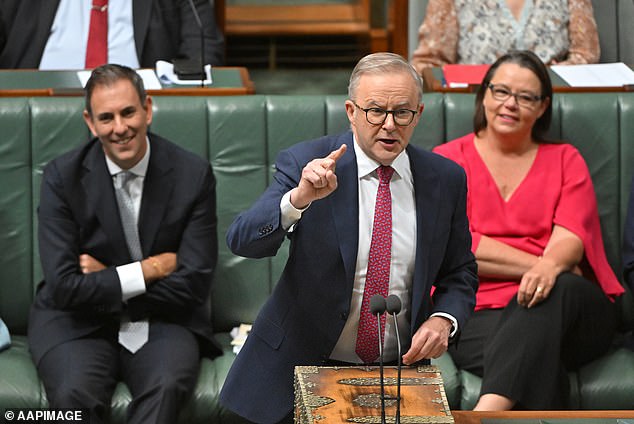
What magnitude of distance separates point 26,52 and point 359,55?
8.43 ft

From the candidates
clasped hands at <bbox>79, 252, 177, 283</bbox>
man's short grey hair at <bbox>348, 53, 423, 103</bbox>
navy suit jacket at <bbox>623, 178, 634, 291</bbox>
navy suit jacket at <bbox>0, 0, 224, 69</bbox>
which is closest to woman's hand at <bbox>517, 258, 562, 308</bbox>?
navy suit jacket at <bbox>623, 178, 634, 291</bbox>

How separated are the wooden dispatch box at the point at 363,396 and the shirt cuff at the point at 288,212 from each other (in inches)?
10.6

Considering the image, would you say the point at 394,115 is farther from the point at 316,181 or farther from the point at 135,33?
the point at 135,33

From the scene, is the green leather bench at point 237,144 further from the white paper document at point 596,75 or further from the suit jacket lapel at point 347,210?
the suit jacket lapel at point 347,210

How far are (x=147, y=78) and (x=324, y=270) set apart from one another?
1724 millimetres

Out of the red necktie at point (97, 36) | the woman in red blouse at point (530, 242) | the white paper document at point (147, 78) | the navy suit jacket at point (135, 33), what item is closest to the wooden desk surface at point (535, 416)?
the woman in red blouse at point (530, 242)

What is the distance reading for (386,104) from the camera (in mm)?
2223

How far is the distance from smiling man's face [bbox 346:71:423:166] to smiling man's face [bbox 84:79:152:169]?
1.09 m

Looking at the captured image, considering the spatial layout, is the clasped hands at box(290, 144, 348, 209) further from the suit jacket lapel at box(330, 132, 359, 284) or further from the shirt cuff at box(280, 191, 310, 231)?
the suit jacket lapel at box(330, 132, 359, 284)

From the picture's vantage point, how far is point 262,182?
3588 millimetres

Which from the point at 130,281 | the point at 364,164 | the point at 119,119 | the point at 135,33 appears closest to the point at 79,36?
the point at 135,33

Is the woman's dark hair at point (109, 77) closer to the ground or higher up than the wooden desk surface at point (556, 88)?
higher up

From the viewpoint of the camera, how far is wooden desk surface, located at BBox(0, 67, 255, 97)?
3.69m

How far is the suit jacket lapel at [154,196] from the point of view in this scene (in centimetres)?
326
